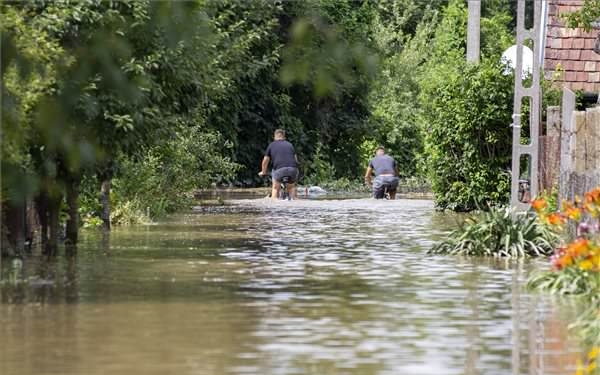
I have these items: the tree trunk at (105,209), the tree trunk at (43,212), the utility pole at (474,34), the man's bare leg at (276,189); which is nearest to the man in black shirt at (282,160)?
the man's bare leg at (276,189)

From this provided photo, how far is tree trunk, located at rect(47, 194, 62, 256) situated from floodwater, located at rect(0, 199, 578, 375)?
39 cm

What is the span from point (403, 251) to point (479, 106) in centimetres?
1073

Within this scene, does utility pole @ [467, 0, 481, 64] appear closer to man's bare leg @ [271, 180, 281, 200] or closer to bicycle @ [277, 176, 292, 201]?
bicycle @ [277, 176, 292, 201]

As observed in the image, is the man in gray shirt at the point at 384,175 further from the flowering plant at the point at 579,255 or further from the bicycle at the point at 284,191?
the flowering plant at the point at 579,255

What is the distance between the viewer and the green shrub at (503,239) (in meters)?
21.6

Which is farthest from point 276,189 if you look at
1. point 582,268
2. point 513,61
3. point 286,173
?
A: point 582,268

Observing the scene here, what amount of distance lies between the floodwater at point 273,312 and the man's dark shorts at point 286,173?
14734 mm

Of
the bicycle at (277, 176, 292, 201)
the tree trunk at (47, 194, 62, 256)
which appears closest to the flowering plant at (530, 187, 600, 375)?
the tree trunk at (47, 194, 62, 256)

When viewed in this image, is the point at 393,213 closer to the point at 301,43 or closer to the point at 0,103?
the point at 0,103

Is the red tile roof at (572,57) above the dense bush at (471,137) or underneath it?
above

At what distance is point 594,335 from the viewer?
12.8m

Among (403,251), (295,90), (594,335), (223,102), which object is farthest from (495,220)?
(295,90)

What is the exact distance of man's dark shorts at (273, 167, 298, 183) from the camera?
39.8 meters

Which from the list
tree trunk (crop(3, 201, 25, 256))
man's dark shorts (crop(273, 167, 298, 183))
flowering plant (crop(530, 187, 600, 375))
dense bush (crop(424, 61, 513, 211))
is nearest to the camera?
flowering plant (crop(530, 187, 600, 375))
